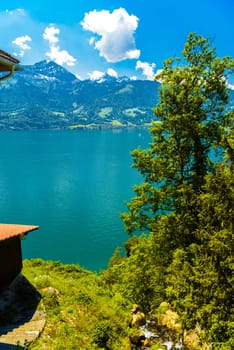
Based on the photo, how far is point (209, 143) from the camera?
59.2 feet

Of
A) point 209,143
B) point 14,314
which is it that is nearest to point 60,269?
point 14,314

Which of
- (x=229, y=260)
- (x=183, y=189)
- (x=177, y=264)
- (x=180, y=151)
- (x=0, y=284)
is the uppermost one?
(x=180, y=151)

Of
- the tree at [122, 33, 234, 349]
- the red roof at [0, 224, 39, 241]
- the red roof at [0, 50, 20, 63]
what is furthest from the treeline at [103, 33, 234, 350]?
the red roof at [0, 50, 20, 63]

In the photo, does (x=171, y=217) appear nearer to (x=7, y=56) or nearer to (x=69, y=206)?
(x=7, y=56)

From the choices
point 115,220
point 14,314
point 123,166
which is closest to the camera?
point 14,314

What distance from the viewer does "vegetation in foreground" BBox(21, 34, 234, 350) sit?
1297cm

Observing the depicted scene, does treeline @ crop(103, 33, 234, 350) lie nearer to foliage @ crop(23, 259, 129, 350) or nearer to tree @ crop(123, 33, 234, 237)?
tree @ crop(123, 33, 234, 237)

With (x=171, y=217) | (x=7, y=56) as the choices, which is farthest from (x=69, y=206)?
(x=7, y=56)

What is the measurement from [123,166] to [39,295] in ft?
396

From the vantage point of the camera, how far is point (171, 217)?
18.5 m

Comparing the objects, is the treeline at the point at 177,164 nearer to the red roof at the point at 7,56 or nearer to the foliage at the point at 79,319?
the foliage at the point at 79,319

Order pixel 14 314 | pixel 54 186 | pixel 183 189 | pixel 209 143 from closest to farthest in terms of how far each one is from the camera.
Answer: pixel 14 314
pixel 183 189
pixel 209 143
pixel 54 186

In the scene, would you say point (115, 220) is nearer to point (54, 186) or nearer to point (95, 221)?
point (95, 221)

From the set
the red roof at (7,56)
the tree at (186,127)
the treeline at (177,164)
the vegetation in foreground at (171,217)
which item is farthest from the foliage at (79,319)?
the red roof at (7,56)
